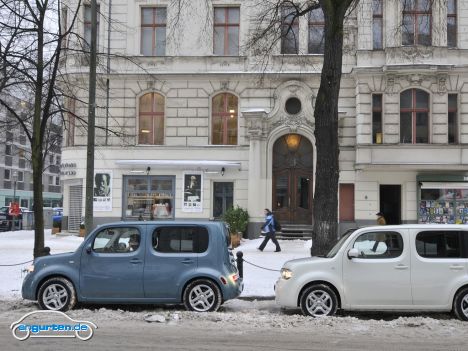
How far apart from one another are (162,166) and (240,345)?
19306 mm

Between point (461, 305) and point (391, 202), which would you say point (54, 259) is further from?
point (391, 202)

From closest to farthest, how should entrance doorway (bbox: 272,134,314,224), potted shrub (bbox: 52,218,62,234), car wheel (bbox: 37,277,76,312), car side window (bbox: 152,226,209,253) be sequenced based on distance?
car wheel (bbox: 37,277,76,312), car side window (bbox: 152,226,209,253), entrance doorway (bbox: 272,134,314,224), potted shrub (bbox: 52,218,62,234)

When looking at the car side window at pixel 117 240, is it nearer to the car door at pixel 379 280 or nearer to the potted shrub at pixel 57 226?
the car door at pixel 379 280

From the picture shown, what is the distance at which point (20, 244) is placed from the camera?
23.9 m

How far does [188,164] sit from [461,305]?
709 inches

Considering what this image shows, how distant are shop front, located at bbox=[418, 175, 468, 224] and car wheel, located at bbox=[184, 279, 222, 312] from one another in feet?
57.7

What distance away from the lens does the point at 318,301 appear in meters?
9.80

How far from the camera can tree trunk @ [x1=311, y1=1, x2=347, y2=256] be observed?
40.7ft

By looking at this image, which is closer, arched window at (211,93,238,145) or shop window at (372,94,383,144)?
shop window at (372,94,383,144)

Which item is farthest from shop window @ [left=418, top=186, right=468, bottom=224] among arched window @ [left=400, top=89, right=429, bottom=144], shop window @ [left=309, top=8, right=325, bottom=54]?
shop window @ [left=309, top=8, right=325, bottom=54]

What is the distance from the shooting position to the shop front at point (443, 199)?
82.2 ft

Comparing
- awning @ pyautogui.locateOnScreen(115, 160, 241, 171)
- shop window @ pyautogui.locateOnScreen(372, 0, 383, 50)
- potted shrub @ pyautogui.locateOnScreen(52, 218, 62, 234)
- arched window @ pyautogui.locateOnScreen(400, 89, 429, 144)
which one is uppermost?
shop window @ pyautogui.locateOnScreen(372, 0, 383, 50)

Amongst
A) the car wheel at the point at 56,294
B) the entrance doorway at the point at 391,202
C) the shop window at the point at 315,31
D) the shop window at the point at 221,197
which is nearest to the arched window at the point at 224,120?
the shop window at the point at 221,197

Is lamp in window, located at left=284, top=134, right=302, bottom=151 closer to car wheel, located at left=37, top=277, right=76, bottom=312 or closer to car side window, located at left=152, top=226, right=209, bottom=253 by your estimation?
car side window, located at left=152, top=226, right=209, bottom=253
